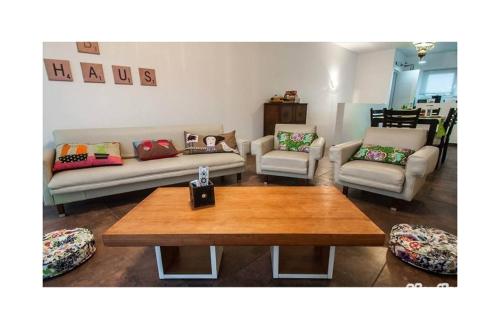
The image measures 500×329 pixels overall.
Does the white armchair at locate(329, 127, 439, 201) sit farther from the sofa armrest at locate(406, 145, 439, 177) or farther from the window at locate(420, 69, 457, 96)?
the window at locate(420, 69, 457, 96)

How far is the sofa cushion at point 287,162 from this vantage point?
2.44 meters

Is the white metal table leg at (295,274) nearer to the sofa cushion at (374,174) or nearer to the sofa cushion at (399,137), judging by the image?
the sofa cushion at (374,174)

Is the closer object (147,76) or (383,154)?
(383,154)

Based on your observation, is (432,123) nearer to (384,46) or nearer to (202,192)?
(384,46)

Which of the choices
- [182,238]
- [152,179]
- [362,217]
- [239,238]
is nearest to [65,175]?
[152,179]

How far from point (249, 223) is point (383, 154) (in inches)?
70.3

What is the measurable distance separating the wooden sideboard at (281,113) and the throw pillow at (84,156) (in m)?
2.69

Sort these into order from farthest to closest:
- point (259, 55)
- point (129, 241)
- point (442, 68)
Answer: point (442, 68) < point (259, 55) < point (129, 241)

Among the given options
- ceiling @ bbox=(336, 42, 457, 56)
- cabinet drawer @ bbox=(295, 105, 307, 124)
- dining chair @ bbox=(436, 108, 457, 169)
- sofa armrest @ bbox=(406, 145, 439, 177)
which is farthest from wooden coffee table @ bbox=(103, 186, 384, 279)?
ceiling @ bbox=(336, 42, 457, 56)

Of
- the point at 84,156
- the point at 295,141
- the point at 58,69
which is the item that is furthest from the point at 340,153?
the point at 58,69

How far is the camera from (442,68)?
19.0 feet

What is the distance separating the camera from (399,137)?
2238mm

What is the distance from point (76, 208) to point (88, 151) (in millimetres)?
574

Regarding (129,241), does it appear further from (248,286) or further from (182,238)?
(248,286)
